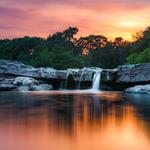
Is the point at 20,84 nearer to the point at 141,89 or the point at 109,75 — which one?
the point at 109,75

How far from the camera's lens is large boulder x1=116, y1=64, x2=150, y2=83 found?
30.8 m

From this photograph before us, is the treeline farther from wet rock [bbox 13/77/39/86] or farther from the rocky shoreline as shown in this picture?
wet rock [bbox 13/77/39/86]

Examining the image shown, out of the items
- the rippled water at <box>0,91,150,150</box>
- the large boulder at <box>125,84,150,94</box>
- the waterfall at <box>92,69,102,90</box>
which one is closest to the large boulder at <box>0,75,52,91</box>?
the waterfall at <box>92,69,102,90</box>

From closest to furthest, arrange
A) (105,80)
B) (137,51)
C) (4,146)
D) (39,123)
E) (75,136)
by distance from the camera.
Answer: (4,146)
(75,136)
(39,123)
(105,80)
(137,51)

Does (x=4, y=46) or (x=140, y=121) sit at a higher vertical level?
(x=4, y=46)

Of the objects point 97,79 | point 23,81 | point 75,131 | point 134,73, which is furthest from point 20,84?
point 75,131

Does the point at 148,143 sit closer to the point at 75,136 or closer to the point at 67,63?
the point at 75,136

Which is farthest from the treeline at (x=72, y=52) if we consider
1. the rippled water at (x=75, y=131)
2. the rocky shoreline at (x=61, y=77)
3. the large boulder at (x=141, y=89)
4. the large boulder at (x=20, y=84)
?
the rippled water at (x=75, y=131)

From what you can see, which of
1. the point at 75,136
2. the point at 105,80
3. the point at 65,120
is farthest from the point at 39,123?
the point at 105,80

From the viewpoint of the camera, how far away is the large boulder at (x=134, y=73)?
3084 cm

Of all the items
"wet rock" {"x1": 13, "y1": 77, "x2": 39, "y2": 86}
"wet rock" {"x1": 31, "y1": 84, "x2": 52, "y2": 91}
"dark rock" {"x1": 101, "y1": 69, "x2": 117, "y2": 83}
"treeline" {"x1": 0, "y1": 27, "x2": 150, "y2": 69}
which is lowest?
"wet rock" {"x1": 31, "y1": 84, "x2": 52, "y2": 91}

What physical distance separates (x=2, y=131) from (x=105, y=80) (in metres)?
22.7

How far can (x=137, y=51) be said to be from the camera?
49.7m

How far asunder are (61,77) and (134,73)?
20.6 feet
